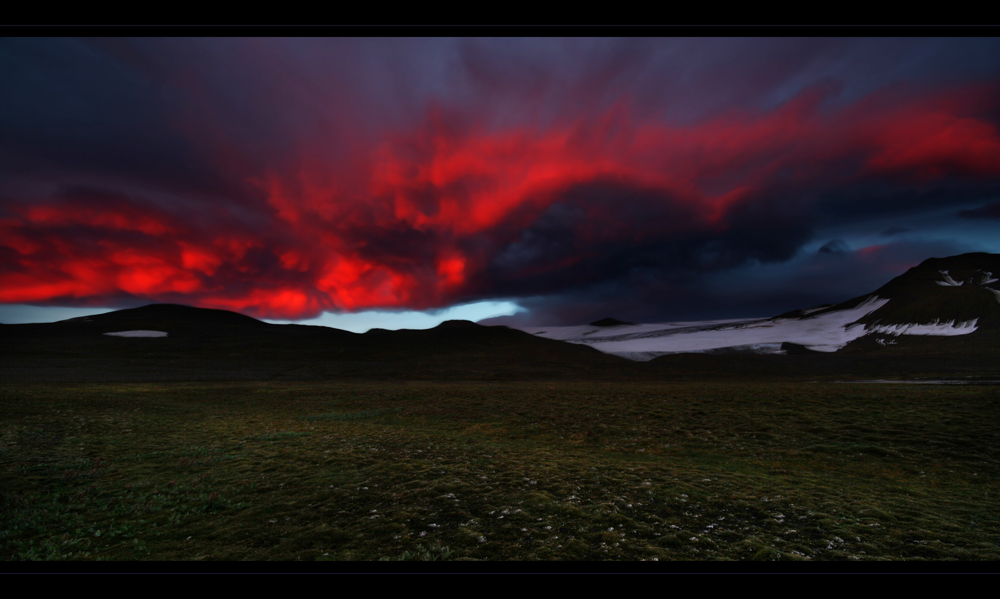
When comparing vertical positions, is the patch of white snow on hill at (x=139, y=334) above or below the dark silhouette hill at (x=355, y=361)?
above

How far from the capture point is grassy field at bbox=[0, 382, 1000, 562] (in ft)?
31.8

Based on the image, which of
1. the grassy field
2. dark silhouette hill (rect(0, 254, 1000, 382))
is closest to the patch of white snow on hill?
dark silhouette hill (rect(0, 254, 1000, 382))

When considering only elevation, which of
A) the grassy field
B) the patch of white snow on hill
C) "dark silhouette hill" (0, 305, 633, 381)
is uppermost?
the patch of white snow on hill

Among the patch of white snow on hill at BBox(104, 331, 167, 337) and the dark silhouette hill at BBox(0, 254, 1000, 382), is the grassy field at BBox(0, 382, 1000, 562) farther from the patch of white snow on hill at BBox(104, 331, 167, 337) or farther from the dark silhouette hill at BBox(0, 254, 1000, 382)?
the patch of white snow on hill at BBox(104, 331, 167, 337)

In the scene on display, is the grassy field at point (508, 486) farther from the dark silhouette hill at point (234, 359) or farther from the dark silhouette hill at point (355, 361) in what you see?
the dark silhouette hill at point (355, 361)

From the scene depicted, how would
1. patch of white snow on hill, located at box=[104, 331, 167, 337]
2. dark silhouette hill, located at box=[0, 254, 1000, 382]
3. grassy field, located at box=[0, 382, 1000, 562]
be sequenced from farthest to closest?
patch of white snow on hill, located at box=[104, 331, 167, 337] → dark silhouette hill, located at box=[0, 254, 1000, 382] → grassy field, located at box=[0, 382, 1000, 562]

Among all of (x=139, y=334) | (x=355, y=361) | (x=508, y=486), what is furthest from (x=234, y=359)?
(x=508, y=486)

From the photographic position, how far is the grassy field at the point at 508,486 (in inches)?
382

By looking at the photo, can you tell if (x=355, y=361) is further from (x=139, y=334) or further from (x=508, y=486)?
(x=508, y=486)

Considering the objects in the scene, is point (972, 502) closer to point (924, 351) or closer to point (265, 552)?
point (265, 552)

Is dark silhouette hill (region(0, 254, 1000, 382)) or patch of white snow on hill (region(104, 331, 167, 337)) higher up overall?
patch of white snow on hill (region(104, 331, 167, 337))

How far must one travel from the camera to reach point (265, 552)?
9289 millimetres

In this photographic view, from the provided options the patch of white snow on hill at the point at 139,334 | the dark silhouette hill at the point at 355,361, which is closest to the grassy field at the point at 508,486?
the dark silhouette hill at the point at 355,361
